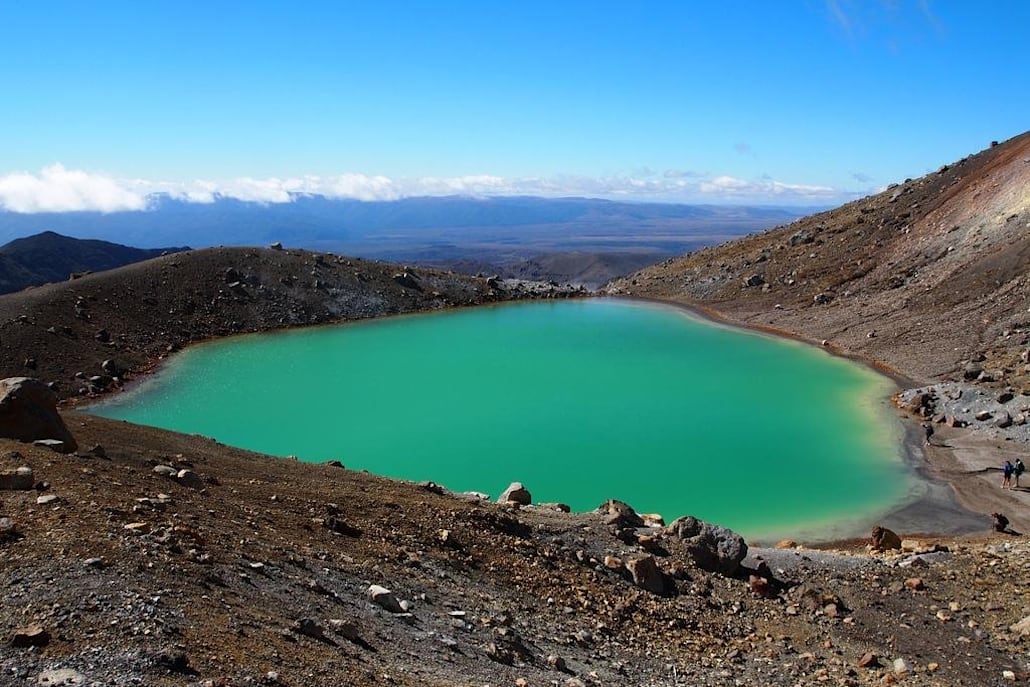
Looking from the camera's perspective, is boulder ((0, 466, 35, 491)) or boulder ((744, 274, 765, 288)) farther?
boulder ((744, 274, 765, 288))

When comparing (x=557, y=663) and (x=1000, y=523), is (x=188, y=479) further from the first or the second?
(x=1000, y=523)

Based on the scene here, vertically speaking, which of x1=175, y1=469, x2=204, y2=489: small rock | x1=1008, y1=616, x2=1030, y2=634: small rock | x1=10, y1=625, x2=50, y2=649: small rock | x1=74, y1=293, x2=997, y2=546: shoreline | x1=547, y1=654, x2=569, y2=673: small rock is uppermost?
x1=10, y1=625, x2=50, y2=649: small rock

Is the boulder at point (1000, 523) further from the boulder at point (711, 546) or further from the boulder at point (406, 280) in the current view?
the boulder at point (406, 280)

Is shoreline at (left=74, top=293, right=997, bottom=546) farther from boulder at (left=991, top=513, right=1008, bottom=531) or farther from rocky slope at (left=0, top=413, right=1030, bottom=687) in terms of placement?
rocky slope at (left=0, top=413, right=1030, bottom=687)

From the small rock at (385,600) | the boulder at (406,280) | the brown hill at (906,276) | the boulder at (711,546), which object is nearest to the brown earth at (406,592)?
the small rock at (385,600)

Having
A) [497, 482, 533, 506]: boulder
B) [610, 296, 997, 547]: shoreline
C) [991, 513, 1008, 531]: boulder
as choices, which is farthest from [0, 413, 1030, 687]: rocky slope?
[991, 513, 1008, 531]: boulder

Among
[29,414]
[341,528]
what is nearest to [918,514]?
[341,528]

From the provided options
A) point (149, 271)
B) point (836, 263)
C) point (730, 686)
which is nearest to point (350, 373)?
point (149, 271)
